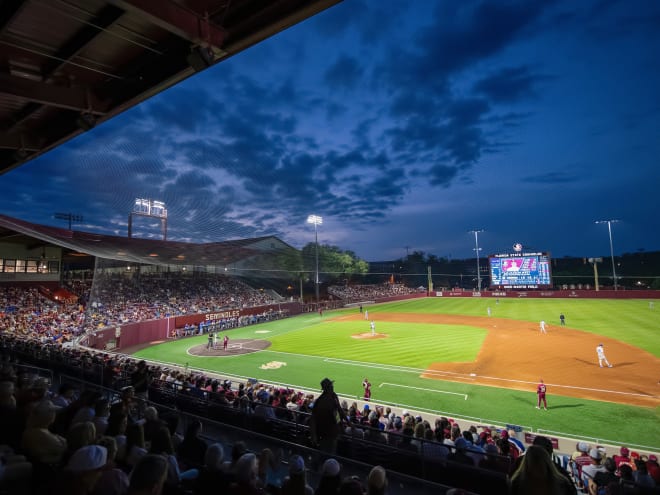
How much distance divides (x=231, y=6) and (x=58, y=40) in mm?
2889

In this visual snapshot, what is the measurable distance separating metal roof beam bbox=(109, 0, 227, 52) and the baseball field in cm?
1358

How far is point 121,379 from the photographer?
1104cm

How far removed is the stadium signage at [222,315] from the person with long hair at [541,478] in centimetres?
3872

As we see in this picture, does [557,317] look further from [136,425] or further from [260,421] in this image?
[136,425]

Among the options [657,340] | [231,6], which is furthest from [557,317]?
[231,6]

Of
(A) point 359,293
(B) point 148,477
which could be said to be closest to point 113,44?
(B) point 148,477

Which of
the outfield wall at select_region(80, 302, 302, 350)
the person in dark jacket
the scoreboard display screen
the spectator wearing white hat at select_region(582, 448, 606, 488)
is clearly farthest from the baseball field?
the scoreboard display screen

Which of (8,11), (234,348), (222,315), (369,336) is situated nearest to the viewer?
(8,11)

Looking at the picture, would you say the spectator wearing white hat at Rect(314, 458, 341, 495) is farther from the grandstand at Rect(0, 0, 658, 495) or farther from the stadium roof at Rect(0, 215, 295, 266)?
the stadium roof at Rect(0, 215, 295, 266)

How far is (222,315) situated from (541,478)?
40.2 m

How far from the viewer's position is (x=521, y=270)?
51719 mm

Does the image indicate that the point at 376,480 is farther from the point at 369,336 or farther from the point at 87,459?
the point at 369,336

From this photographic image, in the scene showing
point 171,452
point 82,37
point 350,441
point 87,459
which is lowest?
point 350,441

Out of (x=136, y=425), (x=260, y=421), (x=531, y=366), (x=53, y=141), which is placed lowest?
(x=531, y=366)
